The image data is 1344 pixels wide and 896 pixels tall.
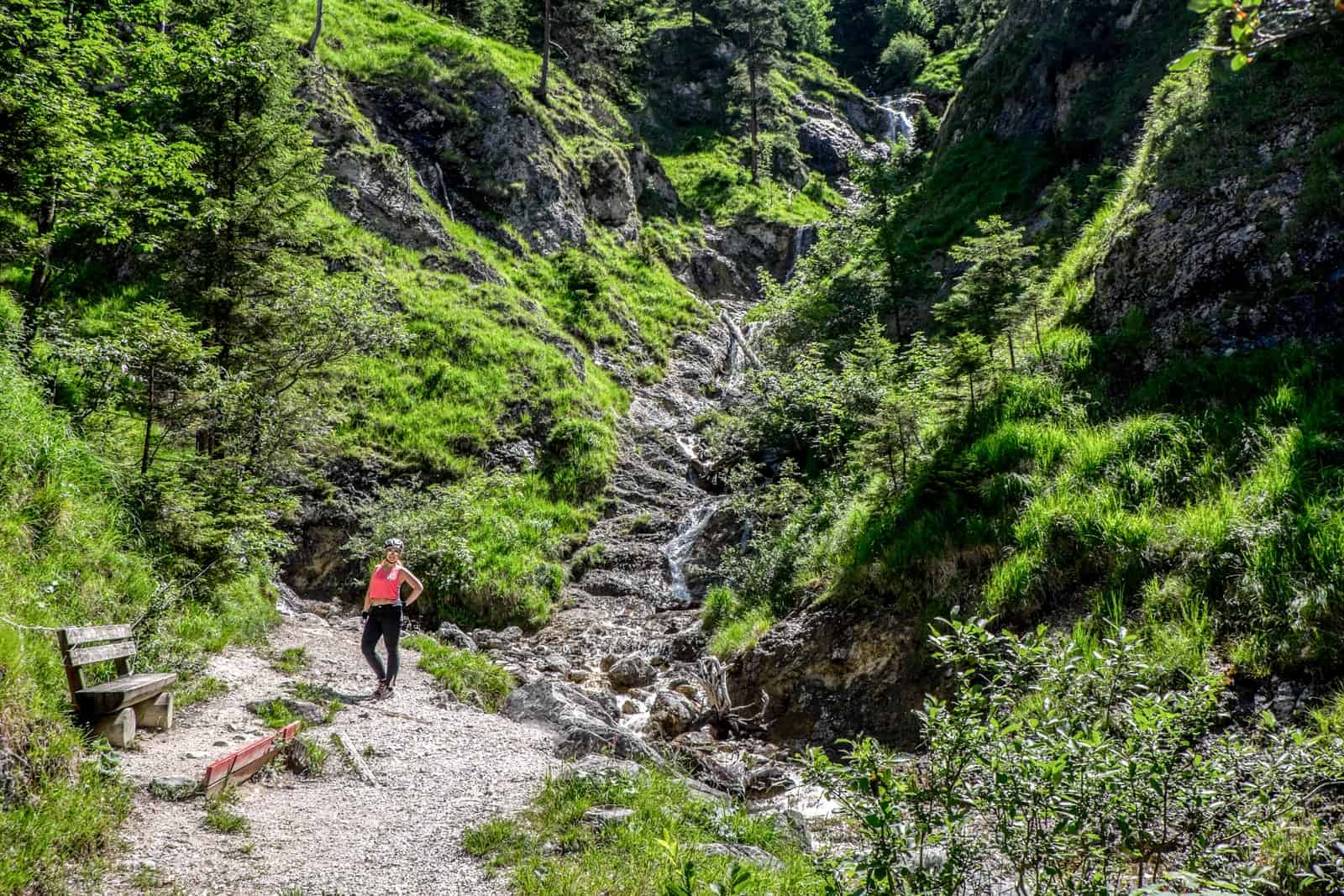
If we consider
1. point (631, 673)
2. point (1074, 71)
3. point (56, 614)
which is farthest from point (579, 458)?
point (1074, 71)

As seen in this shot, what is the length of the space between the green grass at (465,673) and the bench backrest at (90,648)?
4.35 meters

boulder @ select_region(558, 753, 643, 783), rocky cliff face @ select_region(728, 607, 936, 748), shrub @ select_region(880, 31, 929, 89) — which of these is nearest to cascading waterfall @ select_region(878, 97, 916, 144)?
shrub @ select_region(880, 31, 929, 89)

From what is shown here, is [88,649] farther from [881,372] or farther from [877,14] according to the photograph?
[877,14]

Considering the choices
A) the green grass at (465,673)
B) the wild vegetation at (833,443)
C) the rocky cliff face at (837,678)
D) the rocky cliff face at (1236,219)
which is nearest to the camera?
the wild vegetation at (833,443)

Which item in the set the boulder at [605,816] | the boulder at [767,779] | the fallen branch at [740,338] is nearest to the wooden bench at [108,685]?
the boulder at [605,816]

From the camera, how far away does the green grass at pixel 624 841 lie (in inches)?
163

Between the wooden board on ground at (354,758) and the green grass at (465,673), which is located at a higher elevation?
the wooden board on ground at (354,758)

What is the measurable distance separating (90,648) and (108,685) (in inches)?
12.3

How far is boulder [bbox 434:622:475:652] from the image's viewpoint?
1237 cm

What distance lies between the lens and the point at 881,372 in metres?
12.1

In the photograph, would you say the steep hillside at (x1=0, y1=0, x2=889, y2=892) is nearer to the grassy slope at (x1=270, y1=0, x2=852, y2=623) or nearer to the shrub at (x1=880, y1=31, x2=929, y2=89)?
the grassy slope at (x1=270, y1=0, x2=852, y2=623)

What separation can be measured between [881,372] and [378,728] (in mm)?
9390

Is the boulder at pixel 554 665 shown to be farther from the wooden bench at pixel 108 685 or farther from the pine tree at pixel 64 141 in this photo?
the pine tree at pixel 64 141

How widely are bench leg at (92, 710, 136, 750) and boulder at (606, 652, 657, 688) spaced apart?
6992 millimetres
